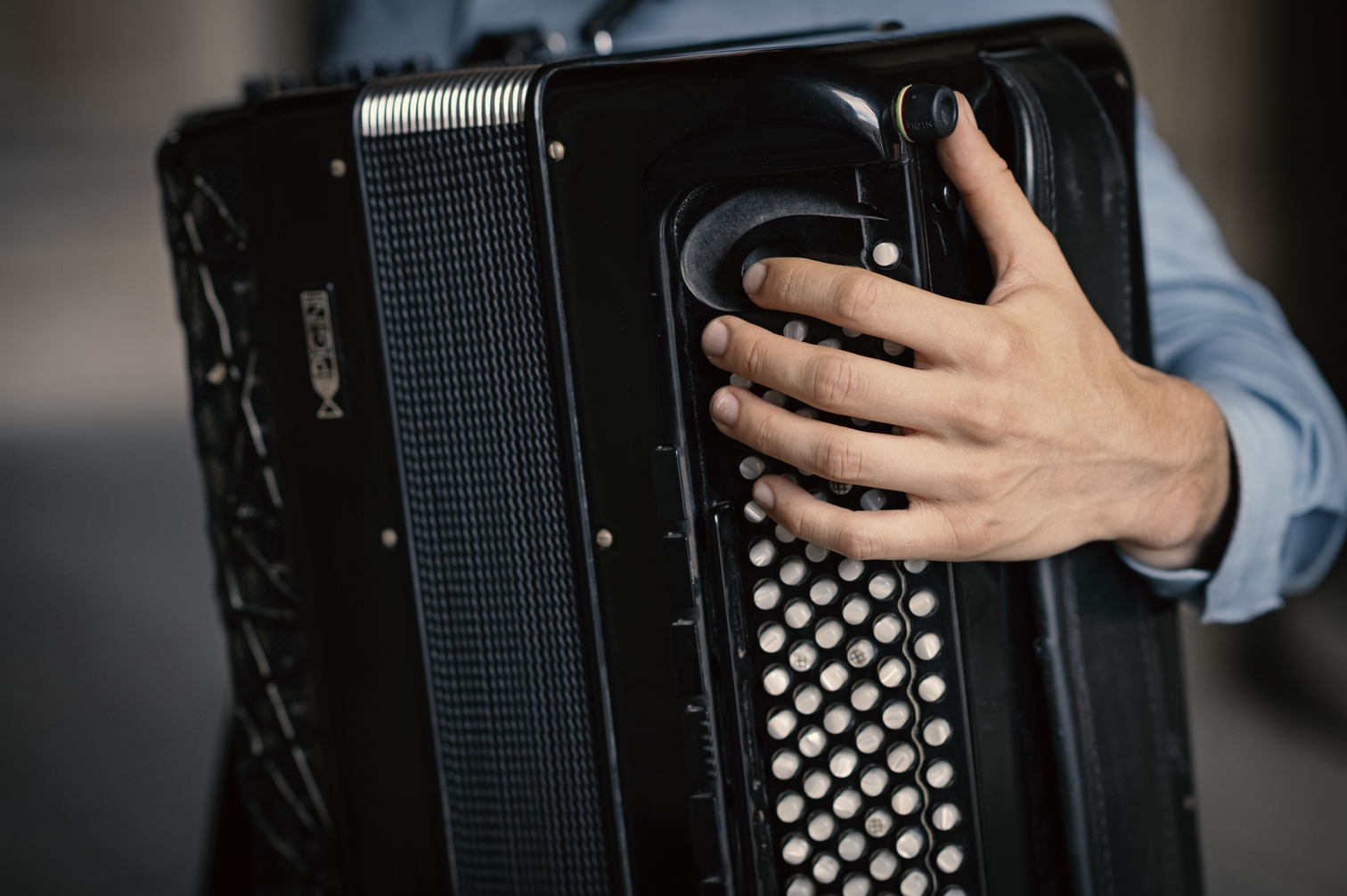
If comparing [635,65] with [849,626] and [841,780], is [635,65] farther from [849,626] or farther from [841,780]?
[841,780]

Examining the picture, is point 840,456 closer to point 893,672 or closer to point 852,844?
point 893,672

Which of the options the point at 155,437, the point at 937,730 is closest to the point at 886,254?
the point at 937,730

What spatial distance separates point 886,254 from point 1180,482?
37 centimetres

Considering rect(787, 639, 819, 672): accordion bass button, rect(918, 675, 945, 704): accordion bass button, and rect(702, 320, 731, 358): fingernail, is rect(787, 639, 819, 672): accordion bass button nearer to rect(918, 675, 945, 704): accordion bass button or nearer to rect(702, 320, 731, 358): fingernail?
rect(918, 675, 945, 704): accordion bass button

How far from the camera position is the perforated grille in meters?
0.80

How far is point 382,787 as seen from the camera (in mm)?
911

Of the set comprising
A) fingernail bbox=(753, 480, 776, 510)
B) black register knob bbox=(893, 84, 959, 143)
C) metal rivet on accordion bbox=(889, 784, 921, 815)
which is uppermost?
black register knob bbox=(893, 84, 959, 143)

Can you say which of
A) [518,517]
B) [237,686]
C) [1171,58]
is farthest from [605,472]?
[1171,58]

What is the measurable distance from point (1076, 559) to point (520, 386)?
1.64 ft

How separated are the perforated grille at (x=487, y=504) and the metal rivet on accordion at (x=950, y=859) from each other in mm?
291

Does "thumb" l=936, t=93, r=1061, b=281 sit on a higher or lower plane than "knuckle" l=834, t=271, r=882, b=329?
higher

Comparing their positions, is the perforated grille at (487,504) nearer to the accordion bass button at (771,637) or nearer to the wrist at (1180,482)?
the accordion bass button at (771,637)

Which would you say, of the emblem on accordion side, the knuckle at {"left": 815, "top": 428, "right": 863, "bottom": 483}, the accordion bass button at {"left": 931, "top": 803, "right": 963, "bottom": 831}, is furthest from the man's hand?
the emblem on accordion side

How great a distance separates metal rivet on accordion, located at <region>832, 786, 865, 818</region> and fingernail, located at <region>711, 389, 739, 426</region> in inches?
12.7
